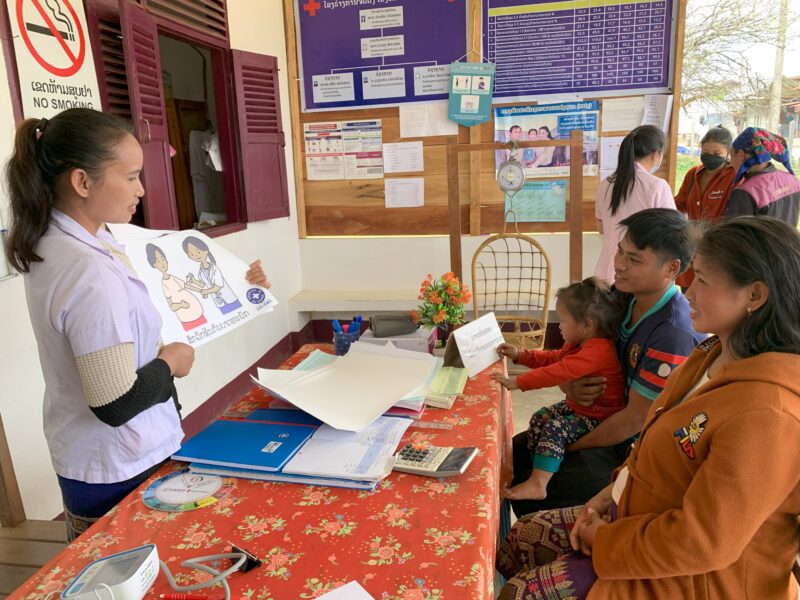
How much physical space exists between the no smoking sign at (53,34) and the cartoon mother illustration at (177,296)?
1.10m

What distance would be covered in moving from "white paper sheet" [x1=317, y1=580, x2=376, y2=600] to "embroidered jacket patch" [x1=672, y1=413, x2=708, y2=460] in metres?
0.56

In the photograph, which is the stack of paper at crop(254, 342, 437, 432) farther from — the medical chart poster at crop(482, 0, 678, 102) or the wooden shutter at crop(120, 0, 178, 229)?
the medical chart poster at crop(482, 0, 678, 102)

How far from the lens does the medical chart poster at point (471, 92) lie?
3.76m

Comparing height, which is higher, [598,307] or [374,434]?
[598,307]

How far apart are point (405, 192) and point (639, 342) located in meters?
2.75

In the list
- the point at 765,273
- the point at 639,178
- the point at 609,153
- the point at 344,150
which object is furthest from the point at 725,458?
the point at 344,150

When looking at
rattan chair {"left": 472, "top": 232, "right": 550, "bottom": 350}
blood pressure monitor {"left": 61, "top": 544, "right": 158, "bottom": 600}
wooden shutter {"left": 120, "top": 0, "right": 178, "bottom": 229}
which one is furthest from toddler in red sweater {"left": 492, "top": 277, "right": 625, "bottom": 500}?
rattan chair {"left": 472, "top": 232, "right": 550, "bottom": 350}

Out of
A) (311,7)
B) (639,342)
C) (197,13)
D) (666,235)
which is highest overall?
(311,7)

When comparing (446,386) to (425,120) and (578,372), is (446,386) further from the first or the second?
(425,120)

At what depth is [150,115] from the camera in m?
2.54

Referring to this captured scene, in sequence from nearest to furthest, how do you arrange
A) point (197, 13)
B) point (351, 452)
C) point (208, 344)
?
point (351, 452), point (197, 13), point (208, 344)

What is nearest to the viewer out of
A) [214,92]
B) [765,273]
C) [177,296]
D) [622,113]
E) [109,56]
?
[765,273]

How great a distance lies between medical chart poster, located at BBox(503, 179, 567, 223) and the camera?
12.8 ft

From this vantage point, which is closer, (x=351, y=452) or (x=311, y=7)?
(x=351, y=452)
